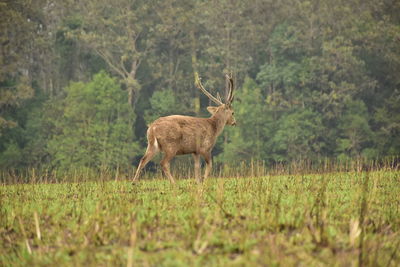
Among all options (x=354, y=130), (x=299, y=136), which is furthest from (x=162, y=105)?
(x=354, y=130)

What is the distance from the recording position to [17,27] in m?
39.5

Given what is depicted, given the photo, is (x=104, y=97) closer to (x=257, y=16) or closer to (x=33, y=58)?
(x=33, y=58)

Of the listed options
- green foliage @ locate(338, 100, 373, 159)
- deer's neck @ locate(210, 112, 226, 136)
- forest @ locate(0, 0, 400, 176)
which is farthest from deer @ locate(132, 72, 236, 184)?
green foliage @ locate(338, 100, 373, 159)

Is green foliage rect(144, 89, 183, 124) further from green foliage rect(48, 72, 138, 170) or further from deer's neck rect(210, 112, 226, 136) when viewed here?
deer's neck rect(210, 112, 226, 136)

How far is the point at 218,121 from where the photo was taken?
46.2 ft

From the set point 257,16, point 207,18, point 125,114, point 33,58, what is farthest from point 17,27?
point 257,16

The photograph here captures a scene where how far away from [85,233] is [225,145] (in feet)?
112

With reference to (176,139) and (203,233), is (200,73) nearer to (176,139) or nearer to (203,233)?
(176,139)

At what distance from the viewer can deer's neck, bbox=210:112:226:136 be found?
45.7 ft

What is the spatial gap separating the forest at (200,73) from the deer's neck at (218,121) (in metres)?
21.7

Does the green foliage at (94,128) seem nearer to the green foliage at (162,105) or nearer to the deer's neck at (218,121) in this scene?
the green foliage at (162,105)

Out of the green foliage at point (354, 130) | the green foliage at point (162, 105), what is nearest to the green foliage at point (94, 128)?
the green foliage at point (162, 105)

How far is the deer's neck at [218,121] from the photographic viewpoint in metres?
13.9

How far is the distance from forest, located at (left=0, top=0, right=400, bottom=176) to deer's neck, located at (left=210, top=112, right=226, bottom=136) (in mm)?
21667
